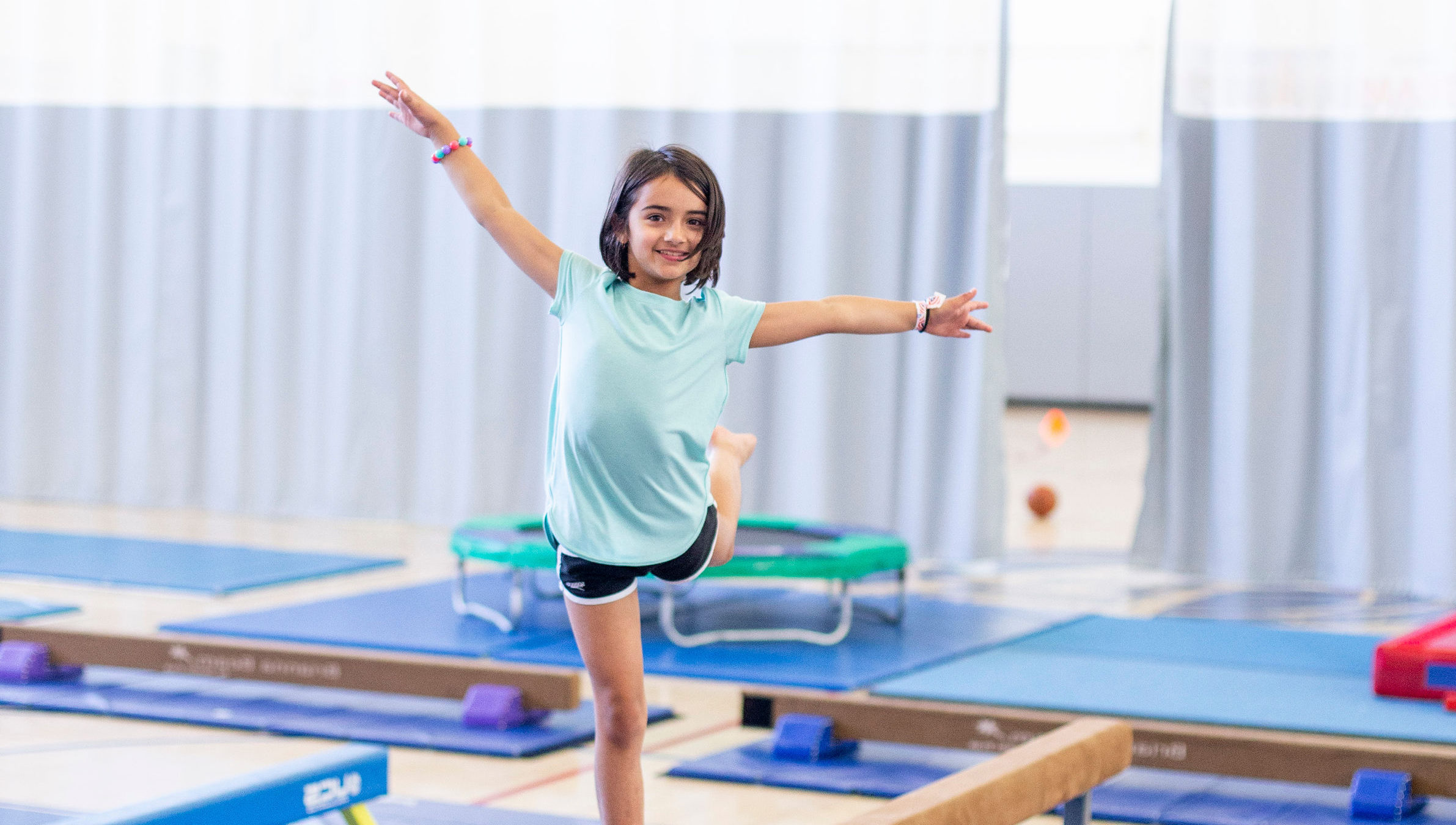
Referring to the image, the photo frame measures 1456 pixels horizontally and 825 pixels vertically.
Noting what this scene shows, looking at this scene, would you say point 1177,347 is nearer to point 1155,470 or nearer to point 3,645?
point 1155,470

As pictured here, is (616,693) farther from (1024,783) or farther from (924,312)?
(924,312)

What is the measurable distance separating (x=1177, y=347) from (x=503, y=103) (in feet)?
9.42

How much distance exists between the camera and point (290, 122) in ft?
23.6

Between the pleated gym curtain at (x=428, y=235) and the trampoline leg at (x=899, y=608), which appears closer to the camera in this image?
the trampoline leg at (x=899, y=608)

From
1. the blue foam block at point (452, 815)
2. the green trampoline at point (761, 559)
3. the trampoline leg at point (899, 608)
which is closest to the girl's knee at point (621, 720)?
the blue foam block at point (452, 815)

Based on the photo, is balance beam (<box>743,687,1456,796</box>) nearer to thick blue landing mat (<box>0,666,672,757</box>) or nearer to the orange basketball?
Result: thick blue landing mat (<box>0,666,672,757</box>)

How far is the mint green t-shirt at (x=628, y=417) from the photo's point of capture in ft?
7.36

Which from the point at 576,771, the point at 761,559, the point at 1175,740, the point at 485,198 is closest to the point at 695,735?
the point at 576,771

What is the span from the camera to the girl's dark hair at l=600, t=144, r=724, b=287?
226 cm

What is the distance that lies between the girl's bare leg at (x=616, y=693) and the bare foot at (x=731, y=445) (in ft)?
1.17

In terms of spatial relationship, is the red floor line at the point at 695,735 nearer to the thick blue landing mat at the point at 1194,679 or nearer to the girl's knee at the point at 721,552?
the thick blue landing mat at the point at 1194,679

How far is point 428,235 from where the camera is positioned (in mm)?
7027

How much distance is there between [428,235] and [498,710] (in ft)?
12.1

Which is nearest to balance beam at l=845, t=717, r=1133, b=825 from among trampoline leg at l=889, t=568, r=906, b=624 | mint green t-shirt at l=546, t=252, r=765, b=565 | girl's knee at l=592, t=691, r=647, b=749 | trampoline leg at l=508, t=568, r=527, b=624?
girl's knee at l=592, t=691, r=647, b=749
